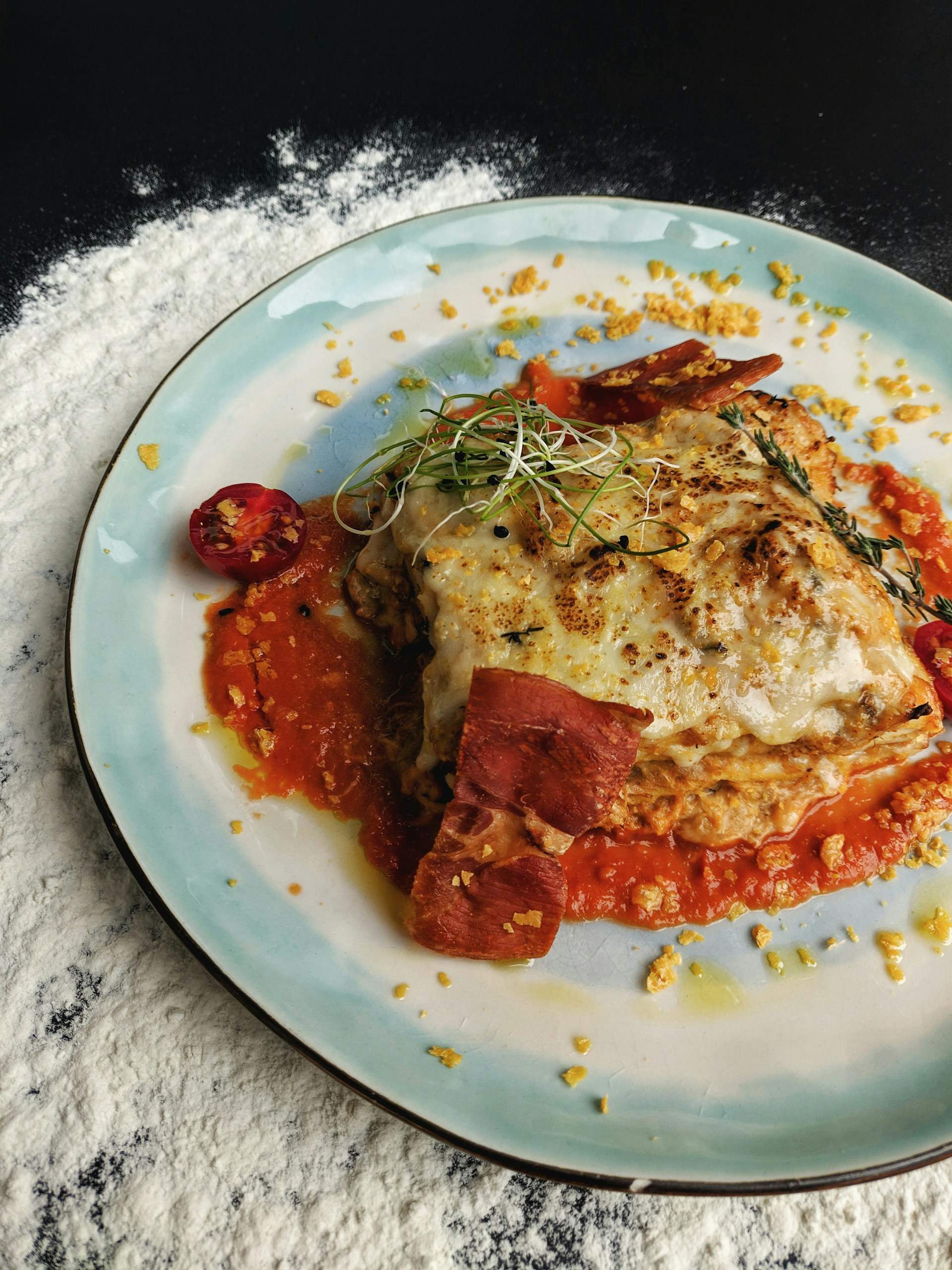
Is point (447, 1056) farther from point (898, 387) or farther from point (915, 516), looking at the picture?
point (898, 387)

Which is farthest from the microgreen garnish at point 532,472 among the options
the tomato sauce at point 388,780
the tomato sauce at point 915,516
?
the tomato sauce at point 915,516

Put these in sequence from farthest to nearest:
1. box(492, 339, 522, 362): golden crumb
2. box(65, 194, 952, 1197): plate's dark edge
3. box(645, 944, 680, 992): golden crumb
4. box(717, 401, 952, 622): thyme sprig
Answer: box(492, 339, 522, 362): golden crumb < box(717, 401, 952, 622): thyme sprig < box(645, 944, 680, 992): golden crumb < box(65, 194, 952, 1197): plate's dark edge

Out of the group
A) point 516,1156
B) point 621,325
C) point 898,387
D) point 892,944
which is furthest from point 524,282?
point 516,1156

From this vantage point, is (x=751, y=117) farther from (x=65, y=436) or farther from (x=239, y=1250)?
(x=239, y=1250)

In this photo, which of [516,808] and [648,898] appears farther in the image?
[648,898]

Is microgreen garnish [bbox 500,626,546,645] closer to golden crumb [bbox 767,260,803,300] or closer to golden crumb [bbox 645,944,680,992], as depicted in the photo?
golden crumb [bbox 645,944,680,992]

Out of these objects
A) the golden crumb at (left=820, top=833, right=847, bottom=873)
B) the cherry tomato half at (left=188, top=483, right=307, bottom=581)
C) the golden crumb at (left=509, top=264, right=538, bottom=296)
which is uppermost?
the golden crumb at (left=509, top=264, right=538, bottom=296)

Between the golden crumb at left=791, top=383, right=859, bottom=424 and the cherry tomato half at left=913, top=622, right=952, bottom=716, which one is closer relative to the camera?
the cherry tomato half at left=913, top=622, right=952, bottom=716

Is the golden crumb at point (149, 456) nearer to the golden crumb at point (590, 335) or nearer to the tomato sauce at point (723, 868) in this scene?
the golden crumb at point (590, 335)

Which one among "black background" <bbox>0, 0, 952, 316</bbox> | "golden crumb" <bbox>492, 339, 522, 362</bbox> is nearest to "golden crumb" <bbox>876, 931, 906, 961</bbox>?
"golden crumb" <bbox>492, 339, 522, 362</bbox>
